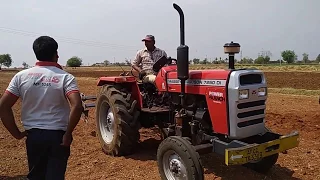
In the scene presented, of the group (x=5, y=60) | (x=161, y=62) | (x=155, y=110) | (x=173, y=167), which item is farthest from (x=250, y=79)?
(x=5, y=60)

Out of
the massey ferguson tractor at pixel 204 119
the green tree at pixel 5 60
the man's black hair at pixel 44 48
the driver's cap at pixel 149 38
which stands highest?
the green tree at pixel 5 60

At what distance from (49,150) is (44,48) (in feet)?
2.95

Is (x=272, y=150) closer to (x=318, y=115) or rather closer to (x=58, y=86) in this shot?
(x=58, y=86)

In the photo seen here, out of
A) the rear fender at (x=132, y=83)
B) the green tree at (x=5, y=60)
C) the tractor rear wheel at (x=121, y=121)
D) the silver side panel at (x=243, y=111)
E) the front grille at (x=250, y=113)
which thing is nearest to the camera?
the silver side panel at (x=243, y=111)

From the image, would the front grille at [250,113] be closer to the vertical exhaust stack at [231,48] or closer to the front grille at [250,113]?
the front grille at [250,113]

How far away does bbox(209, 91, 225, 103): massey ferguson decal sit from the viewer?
13.7 feet

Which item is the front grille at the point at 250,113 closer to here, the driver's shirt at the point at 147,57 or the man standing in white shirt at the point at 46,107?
the man standing in white shirt at the point at 46,107

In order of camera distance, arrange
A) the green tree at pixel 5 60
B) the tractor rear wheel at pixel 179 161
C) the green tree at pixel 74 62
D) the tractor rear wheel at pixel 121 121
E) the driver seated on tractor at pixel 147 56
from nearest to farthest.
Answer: the tractor rear wheel at pixel 179 161 → the tractor rear wheel at pixel 121 121 → the driver seated on tractor at pixel 147 56 → the green tree at pixel 74 62 → the green tree at pixel 5 60

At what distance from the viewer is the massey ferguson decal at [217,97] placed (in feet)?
13.7

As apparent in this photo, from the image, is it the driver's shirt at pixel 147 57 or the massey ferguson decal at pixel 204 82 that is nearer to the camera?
the massey ferguson decal at pixel 204 82

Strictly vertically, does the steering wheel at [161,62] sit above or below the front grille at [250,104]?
above

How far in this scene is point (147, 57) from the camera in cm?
646

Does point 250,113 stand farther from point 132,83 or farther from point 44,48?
point 44,48

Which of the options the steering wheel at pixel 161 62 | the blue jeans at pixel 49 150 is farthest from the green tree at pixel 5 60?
the blue jeans at pixel 49 150
